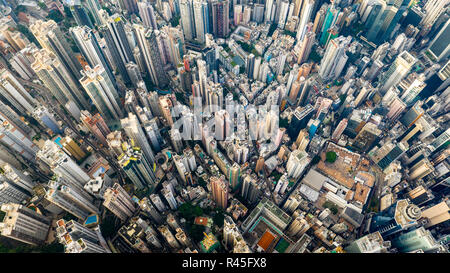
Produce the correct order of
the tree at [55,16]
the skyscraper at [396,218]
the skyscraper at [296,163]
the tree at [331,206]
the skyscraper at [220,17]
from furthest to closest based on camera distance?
the tree at [55,16]
the skyscraper at [220,17]
the tree at [331,206]
the skyscraper at [296,163]
the skyscraper at [396,218]

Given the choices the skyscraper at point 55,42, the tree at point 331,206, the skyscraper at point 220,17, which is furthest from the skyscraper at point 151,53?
the tree at point 331,206

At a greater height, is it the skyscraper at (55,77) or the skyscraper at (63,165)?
the skyscraper at (55,77)

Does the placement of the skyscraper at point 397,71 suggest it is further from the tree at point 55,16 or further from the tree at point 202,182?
the tree at point 55,16

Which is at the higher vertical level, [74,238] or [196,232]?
[74,238]

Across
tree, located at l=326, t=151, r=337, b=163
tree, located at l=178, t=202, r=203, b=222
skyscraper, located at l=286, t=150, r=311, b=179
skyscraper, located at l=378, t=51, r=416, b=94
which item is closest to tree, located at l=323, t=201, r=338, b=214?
skyscraper, located at l=286, t=150, r=311, b=179

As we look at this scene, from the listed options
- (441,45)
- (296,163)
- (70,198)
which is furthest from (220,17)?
(441,45)

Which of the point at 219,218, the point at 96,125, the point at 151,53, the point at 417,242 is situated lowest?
the point at 219,218

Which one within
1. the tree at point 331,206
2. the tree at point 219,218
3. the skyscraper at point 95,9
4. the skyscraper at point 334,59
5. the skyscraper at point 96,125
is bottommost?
the tree at point 331,206

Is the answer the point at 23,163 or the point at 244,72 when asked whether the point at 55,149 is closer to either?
the point at 23,163

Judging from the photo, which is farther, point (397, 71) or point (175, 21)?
point (175, 21)

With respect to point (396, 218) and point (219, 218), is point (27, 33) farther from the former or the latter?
point (396, 218)

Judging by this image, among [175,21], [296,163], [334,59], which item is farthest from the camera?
[175,21]

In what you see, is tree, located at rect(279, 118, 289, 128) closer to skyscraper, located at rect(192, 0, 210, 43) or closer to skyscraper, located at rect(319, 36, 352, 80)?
skyscraper, located at rect(319, 36, 352, 80)
